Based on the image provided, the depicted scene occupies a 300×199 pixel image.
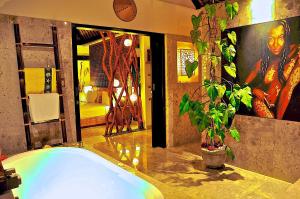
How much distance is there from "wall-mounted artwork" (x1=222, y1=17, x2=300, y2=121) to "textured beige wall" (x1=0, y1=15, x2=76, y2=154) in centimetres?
220

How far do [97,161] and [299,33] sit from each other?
2.38 meters

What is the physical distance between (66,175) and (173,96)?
2.20 meters

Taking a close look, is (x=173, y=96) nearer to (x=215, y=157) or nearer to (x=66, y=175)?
(x=215, y=157)

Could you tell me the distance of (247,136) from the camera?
116 inches

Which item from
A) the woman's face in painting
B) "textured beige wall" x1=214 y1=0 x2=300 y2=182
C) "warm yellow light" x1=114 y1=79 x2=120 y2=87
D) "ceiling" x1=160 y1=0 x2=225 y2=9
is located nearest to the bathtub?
"textured beige wall" x1=214 y1=0 x2=300 y2=182

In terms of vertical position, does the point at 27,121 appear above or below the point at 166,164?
above

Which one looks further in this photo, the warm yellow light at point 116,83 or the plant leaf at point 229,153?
the warm yellow light at point 116,83

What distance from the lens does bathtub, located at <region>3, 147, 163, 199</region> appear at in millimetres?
2000

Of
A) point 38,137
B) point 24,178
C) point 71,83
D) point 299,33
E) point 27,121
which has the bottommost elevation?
point 24,178

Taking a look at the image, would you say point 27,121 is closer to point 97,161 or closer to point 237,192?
point 97,161

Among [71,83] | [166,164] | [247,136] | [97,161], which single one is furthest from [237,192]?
[71,83]

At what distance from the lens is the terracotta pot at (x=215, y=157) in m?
2.90

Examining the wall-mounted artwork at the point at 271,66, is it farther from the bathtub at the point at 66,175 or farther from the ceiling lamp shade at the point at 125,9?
the bathtub at the point at 66,175

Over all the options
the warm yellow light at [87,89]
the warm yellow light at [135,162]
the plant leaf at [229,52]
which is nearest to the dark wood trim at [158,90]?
the warm yellow light at [135,162]
